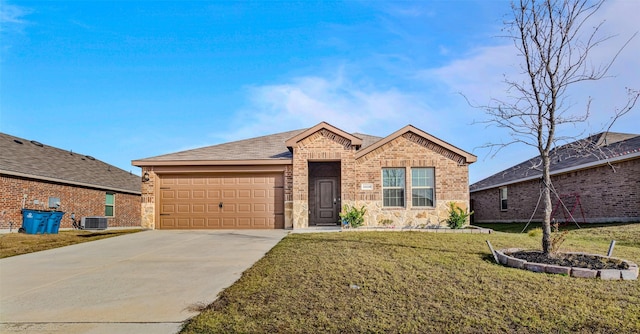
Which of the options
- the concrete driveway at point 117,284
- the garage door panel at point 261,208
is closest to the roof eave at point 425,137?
the garage door panel at point 261,208

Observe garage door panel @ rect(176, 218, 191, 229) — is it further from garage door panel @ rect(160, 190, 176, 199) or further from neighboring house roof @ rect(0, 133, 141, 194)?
neighboring house roof @ rect(0, 133, 141, 194)

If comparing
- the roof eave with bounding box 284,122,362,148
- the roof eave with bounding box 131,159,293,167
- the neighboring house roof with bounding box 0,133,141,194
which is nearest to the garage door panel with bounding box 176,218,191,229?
the roof eave with bounding box 131,159,293,167

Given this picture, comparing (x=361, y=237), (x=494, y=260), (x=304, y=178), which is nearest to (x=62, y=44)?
(x=304, y=178)

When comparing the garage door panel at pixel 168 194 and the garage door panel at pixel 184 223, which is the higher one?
the garage door panel at pixel 168 194

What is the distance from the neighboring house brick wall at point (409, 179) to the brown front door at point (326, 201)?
2.03 metres

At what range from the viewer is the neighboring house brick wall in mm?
14844

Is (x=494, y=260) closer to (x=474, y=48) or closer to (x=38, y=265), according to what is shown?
(x=474, y=48)

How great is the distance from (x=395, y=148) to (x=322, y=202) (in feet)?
13.4

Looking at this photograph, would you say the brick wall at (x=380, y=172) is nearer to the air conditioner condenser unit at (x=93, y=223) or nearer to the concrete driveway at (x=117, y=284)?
the concrete driveway at (x=117, y=284)

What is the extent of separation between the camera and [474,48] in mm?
11039

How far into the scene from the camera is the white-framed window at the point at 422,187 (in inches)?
591

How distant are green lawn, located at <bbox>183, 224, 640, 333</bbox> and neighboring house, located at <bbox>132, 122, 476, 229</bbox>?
6825 mm

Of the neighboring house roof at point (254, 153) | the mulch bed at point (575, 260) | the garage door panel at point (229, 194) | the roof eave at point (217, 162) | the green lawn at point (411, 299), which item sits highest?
the neighboring house roof at point (254, 153)

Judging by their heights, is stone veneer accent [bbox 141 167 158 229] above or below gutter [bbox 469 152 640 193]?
below
